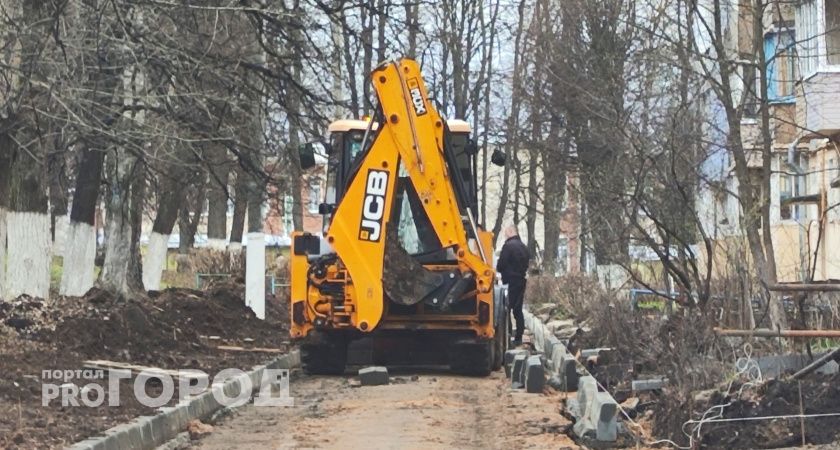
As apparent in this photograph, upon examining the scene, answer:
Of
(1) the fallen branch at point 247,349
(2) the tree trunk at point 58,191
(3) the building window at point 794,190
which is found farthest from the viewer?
(3) the building window at point 794,190

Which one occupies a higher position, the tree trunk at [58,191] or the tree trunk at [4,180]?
the tree trunk at [58,191]

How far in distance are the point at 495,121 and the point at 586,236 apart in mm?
17582

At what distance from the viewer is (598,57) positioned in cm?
2391

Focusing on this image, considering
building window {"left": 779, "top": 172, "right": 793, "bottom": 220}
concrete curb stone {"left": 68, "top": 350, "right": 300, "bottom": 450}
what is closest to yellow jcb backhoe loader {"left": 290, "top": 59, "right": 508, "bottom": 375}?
concrete curb stone {"left": 68, "top": 350, "right": 300, "bottom": 450}

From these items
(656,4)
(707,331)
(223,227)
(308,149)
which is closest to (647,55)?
Result: (656,4)

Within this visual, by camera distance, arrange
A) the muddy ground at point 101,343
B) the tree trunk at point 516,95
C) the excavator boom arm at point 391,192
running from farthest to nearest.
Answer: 1. the tree trunk at point 516,95
2. the excavator boom arm at point 391,192
3. the muddy ground at point 101,343

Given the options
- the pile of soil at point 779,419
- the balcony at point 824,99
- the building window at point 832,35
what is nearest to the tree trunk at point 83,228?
the balcony at point 824,99

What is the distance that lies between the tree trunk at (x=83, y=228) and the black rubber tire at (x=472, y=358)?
7.49m

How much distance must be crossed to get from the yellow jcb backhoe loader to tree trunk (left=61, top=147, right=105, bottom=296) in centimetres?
634

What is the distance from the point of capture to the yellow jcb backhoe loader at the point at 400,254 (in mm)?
14391

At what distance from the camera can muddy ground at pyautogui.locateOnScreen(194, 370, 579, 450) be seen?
972 centimetres

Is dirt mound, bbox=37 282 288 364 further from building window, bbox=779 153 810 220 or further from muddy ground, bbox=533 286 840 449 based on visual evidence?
building window, bbox=779 153 810 220

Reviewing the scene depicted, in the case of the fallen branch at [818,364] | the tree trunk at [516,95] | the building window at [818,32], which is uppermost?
the tree trunk at [516,95]

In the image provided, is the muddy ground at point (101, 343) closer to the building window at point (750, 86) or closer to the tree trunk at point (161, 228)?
the tree trunk at point (161, 228)
